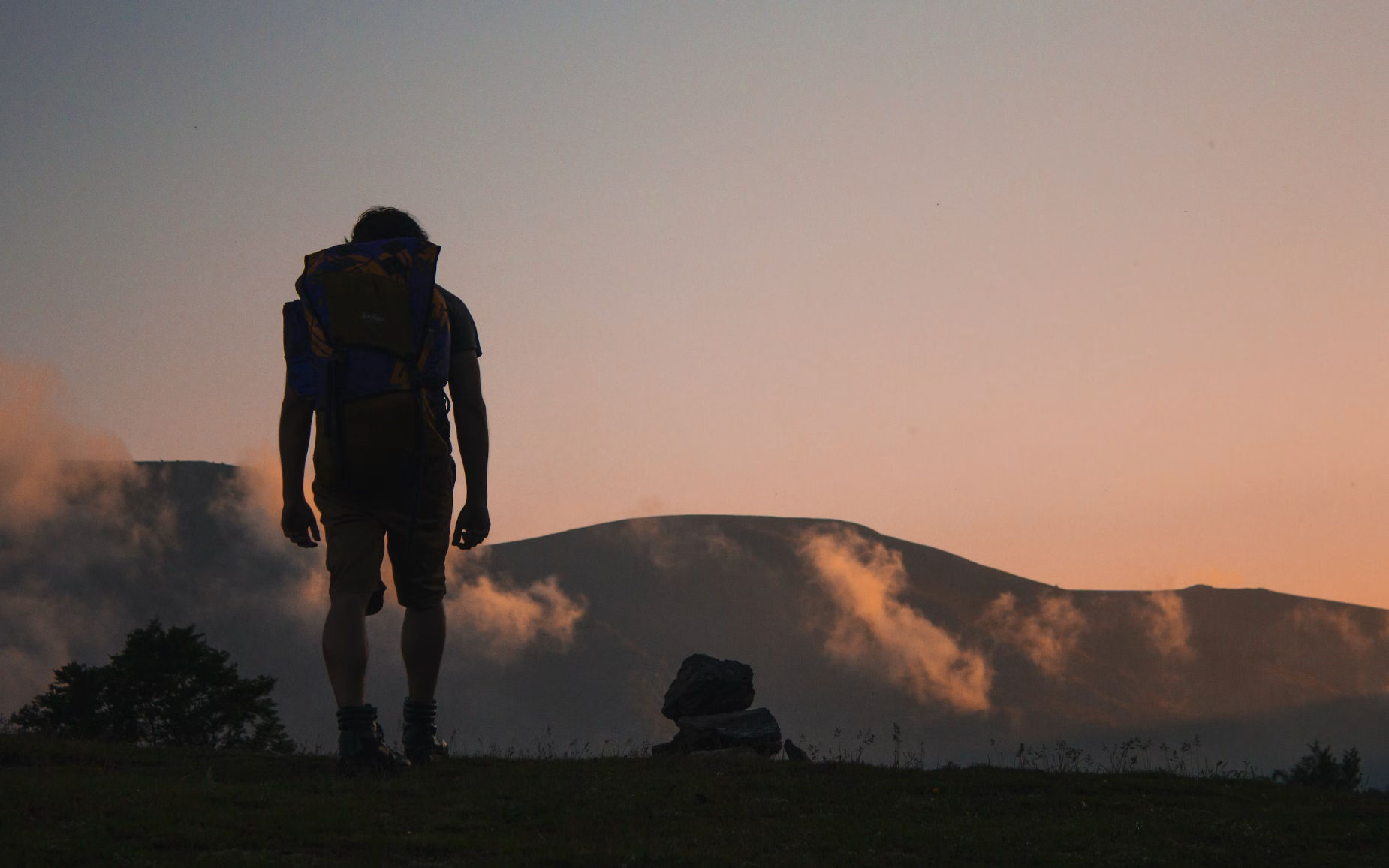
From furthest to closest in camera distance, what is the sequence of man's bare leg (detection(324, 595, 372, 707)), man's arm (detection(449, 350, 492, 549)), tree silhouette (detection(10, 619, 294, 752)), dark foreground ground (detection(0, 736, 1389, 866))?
1. tree silhouette (detection(10, 619, 294, 752))
2. man's arm (detection(449, 350, 492, 549))
3. man's bare leg (detection(324, 595, 372, 707))
4. dark foreground ground (detection(0, 736, 1389, 866))

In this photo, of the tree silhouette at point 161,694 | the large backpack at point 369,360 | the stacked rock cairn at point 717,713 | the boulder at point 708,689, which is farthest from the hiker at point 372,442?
the tree silhouette at point 161,694

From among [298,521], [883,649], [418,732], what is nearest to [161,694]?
[418,732]

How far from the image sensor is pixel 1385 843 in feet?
21.6

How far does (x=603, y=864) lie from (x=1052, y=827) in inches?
109

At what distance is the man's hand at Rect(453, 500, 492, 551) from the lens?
7.52m

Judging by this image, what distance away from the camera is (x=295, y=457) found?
24.1 ft

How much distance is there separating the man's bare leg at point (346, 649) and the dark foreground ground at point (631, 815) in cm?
50

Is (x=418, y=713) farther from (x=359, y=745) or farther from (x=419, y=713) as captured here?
(x=359, y=745)

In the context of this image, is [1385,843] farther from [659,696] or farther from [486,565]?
[659,696]

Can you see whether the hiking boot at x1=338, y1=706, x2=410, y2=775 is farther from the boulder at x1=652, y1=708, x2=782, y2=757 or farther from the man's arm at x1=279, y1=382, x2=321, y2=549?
the boulder at x1=652, y1=708, x2=782, y2=757

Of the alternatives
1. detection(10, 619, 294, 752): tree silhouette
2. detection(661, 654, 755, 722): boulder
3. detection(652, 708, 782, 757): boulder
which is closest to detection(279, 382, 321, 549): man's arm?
detection(652, 708, 782, 757): boulder

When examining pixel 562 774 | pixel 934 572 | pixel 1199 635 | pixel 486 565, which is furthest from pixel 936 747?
pixel 562 774

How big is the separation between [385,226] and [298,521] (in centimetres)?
195

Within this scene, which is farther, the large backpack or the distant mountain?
the distant mountain
